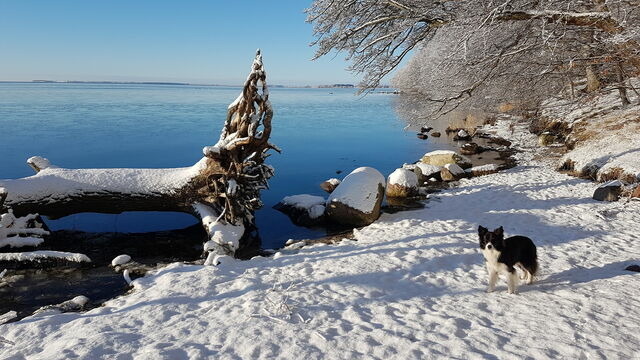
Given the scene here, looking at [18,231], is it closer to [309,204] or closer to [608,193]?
[309,204]

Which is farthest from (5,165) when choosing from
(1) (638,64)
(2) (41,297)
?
(1) (638,64)

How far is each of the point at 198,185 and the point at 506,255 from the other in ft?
27.9

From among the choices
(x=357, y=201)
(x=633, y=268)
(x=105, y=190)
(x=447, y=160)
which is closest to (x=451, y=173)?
(x=447, y=160)

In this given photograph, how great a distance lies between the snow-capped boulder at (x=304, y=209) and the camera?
1203cm

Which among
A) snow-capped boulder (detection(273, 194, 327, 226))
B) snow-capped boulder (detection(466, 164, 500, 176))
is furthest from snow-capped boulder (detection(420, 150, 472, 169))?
snow-capped boulder (detection(273, 194, 327, 226))

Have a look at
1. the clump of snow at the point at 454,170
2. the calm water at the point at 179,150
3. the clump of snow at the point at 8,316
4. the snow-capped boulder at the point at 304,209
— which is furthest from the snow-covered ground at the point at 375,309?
the clump of snow at the point at 454,170

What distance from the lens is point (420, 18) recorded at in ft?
28.9

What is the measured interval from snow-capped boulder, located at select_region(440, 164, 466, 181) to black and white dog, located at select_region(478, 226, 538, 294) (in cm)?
1089

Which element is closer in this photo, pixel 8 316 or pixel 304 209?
pixel 8 316

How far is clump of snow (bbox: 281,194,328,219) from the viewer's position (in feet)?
39.7

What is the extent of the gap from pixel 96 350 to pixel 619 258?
9064mm

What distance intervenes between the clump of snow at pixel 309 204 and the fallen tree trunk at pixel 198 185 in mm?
1926

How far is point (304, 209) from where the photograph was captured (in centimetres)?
1242

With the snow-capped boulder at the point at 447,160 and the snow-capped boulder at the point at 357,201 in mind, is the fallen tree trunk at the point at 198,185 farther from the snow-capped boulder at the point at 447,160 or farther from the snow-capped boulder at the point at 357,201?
the snow-capped boulder at the point at 447,160
